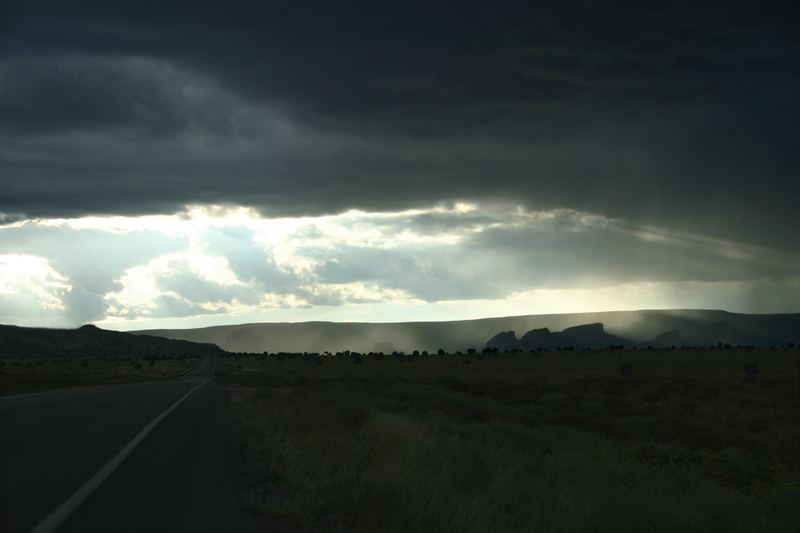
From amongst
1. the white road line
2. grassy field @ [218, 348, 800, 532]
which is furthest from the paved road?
grassy field @ [218, 348, 800, 532]

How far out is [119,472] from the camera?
11609 millimetres

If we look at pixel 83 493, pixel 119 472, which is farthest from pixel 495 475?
pixel 83 493

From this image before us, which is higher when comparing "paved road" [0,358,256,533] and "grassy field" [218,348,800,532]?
"paved road" [0,358,256,533]

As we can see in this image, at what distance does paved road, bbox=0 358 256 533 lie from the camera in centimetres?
838

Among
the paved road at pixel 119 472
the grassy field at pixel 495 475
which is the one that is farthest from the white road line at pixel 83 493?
the grassy field at pixel 495 475

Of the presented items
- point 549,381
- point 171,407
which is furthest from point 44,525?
point 549,381

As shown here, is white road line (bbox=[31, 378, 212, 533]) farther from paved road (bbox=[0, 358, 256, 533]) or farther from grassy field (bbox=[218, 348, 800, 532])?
grassy field (bbox=[218, 348, 800, 532])

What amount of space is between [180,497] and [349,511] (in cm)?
227

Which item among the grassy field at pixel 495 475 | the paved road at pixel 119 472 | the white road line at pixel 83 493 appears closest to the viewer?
the white road line at pixel 83 493

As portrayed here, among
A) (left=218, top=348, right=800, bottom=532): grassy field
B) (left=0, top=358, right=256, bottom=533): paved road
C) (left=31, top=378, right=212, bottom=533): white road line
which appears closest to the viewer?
(left=31, top=378, right=212, bottom=533): white road line

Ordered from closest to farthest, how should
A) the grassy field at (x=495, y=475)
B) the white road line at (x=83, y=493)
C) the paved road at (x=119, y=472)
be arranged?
the white road line at (x=83, y=493), the paved road at (x=119, y=472), the grassy field at (x=495, y=475)

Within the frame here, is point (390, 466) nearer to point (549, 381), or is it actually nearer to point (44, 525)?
point (44, 525)

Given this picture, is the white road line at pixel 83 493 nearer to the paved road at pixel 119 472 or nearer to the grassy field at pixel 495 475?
the paved road at pixel 119 472

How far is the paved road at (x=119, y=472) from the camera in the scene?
8.38m
